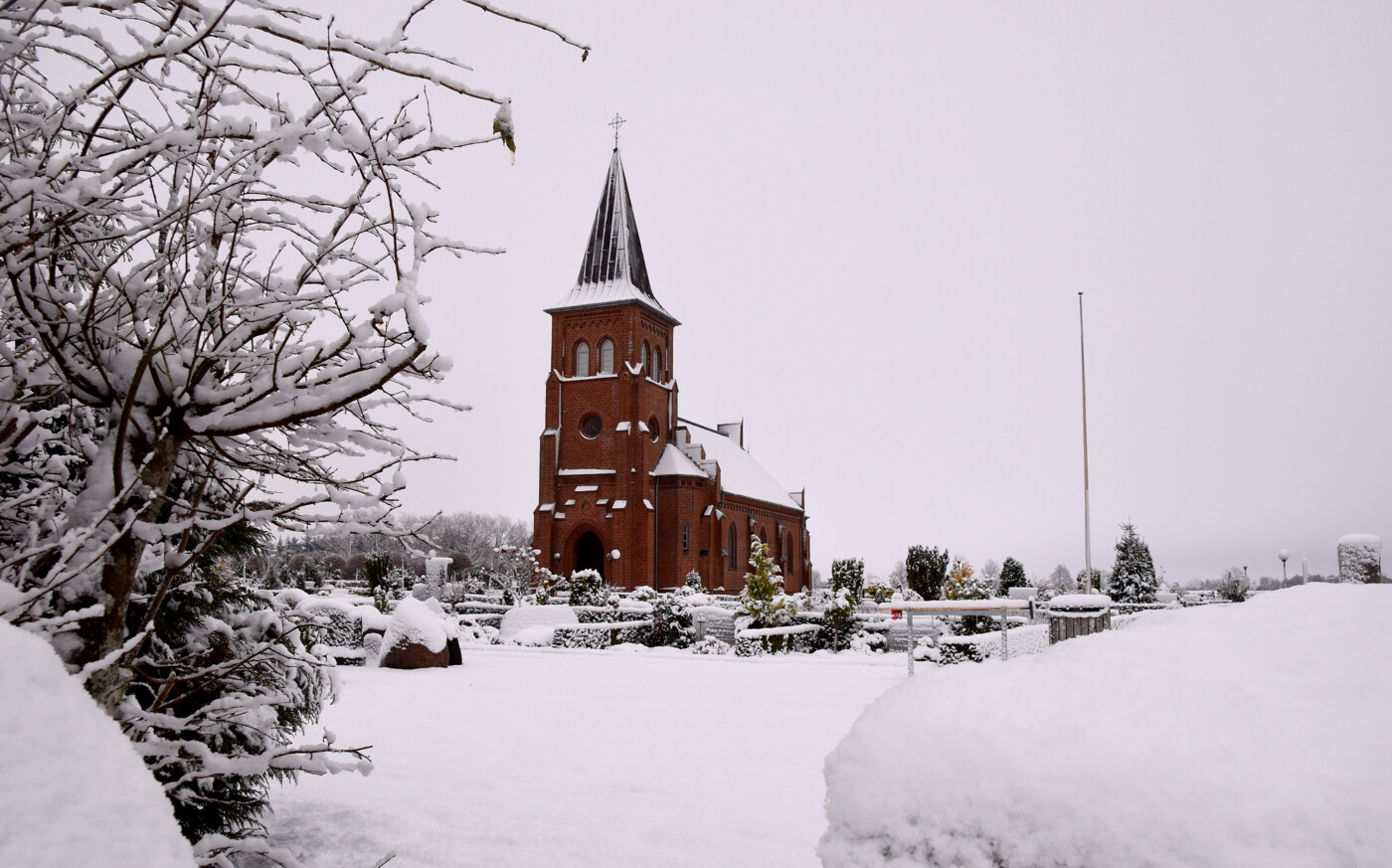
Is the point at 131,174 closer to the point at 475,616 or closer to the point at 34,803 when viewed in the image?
the point at 34,803

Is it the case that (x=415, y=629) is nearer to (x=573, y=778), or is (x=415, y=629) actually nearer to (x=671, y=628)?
(x=573, y=778)

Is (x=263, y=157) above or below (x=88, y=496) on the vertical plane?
above

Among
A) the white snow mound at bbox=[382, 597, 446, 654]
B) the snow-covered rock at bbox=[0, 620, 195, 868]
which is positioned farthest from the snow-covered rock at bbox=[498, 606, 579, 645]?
the snow-covered rock at bbox=[0, 620, 195, 868]

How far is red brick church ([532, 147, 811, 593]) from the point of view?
130 ft

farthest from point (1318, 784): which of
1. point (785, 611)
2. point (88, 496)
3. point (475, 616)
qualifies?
point (475, 616)

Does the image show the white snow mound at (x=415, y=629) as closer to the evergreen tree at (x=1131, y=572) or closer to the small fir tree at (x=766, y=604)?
the small fir tree at (x=766, y=604)

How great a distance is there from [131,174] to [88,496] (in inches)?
36.0

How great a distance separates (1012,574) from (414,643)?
105ft

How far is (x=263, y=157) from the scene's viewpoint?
2332mm

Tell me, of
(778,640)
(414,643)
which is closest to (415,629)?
(414,643)

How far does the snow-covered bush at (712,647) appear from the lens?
63.8 ft

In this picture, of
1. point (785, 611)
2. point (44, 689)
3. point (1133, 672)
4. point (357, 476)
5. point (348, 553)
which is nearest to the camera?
point (44, 689)

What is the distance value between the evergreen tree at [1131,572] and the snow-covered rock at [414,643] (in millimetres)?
25731

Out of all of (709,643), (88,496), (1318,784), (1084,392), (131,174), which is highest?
(1084,392)
